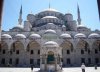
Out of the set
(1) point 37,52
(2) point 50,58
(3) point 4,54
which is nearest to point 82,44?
(1) point 37,52

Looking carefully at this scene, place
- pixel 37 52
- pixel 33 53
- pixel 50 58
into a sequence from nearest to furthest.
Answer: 1. pixel 50 58
2. pixel 33 53
3. pixel 37 52

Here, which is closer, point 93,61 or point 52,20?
point 93,61

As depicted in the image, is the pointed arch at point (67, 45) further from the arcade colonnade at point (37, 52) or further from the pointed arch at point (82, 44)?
the pointed arch at point (82, 44)

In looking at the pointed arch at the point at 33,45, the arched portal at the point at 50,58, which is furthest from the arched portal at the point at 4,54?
the arched portal at the point at 50,58

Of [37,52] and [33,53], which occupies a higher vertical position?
[37,52]

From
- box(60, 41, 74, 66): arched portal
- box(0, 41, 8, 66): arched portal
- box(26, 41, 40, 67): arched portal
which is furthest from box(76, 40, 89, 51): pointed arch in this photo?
box(0, 41, 8, 66): arched portal

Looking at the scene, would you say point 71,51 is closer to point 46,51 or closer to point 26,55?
point 26,55

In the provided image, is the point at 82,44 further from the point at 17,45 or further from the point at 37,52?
the point at 17,45

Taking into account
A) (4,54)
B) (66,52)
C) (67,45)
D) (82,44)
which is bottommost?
(4,54)

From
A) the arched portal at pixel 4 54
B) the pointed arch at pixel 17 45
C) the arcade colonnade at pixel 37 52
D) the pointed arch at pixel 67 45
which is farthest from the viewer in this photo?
the pointed arch at pixel 67 45

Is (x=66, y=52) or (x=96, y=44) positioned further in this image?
(x=96, y=44)

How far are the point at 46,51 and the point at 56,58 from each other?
3.92 ft

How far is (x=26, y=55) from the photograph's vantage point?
26234mm

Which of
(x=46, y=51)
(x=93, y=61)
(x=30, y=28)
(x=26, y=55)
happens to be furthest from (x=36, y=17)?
(x=46, y=51)
